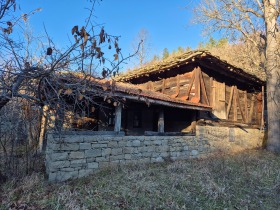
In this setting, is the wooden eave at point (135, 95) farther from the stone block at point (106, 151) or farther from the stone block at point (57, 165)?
the stone block at point (57, 165)

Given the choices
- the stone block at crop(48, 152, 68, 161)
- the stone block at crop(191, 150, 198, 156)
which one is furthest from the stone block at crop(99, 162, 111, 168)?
the stone block at crop(191, 150, 198, 156)

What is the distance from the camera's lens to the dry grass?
4227mm

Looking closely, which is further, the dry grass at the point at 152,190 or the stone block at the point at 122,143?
the stone block at the point at 122,143

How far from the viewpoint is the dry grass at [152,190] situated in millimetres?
4227

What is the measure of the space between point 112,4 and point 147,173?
429 centimetres

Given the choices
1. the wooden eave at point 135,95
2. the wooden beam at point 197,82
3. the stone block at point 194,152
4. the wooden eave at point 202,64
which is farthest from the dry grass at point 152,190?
the wooden eave at point 202,64

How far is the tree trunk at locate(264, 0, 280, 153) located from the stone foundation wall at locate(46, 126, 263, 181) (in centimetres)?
275

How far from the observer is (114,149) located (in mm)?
6422

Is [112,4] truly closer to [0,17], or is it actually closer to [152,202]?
[0,17]

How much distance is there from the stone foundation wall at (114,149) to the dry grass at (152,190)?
334mm

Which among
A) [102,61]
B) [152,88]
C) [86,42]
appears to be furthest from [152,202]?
[152,88]

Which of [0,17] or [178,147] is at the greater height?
[0,17]

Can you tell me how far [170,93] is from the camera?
33.6ft

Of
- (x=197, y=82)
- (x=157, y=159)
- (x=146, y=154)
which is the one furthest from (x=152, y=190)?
(x=197, y=82)
